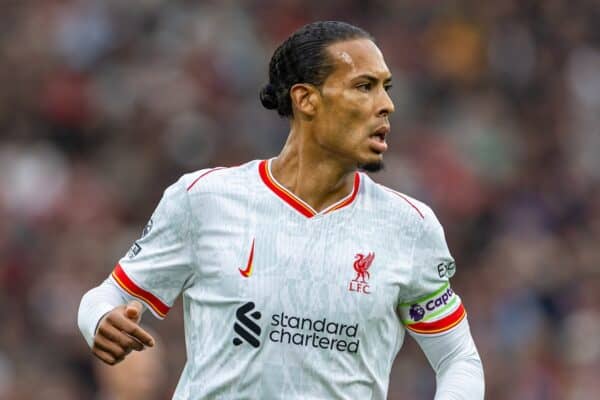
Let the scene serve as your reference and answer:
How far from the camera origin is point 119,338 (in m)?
4.80

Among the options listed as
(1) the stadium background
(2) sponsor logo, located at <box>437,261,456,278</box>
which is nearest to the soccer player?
(2) sponsor logo, located at <box>437,261,456,278</box>

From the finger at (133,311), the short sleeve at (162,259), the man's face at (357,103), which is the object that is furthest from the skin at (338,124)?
the finger at (133,311)

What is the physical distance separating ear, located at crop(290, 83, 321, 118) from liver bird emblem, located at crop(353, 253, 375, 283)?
0.56m

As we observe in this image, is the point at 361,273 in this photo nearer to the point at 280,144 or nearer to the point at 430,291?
the point at 430,291

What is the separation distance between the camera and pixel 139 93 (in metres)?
14.0

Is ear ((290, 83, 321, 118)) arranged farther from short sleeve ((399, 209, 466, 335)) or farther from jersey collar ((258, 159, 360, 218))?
short sleeve ((399, 209, 466, 335))

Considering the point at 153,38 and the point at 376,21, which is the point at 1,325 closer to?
the point at 153,38

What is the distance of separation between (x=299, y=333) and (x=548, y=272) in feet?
25.5

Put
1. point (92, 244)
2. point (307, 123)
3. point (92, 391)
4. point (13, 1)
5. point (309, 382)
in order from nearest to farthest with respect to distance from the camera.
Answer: point (309, 382) → point (307, 123) → point (92, 391) → point (92, 244) → point (13, 1)

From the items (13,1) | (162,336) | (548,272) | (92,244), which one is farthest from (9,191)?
(548,272)

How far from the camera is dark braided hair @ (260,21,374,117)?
5.18 meters

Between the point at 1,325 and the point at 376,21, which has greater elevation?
the point at 376,21

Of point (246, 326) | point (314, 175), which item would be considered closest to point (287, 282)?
point (246, 326)

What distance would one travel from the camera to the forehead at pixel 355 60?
5.12 meters
